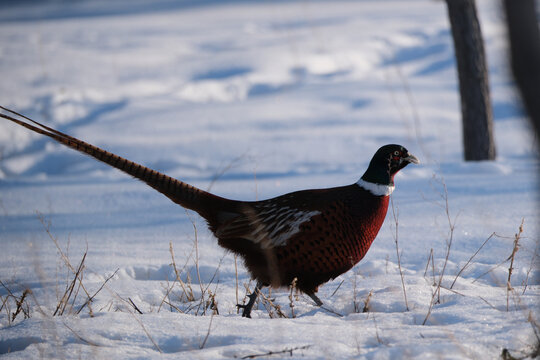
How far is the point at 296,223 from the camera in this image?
251 centimetres

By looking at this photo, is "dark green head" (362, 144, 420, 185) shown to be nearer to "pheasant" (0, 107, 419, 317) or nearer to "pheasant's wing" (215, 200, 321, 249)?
"pheasant" (0, 107, 419, 317)

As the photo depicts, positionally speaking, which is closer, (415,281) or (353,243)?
(353,243)

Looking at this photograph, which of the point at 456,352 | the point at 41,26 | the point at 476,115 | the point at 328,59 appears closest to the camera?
the point at 456,352

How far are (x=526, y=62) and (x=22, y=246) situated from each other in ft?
10.6

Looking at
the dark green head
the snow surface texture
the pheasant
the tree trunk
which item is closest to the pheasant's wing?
the pheasant

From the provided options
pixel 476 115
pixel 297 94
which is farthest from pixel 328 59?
pixel 476 115

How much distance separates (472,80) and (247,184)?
2204 millimetres

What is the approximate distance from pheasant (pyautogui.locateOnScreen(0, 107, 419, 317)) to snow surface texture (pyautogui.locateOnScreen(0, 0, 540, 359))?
0.15 metres

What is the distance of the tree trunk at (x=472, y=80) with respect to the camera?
196 inches

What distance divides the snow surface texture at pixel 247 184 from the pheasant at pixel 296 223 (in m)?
0.15

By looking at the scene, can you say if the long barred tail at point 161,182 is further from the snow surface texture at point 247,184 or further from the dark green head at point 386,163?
the dark green head at point 386,163

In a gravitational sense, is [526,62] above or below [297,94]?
below

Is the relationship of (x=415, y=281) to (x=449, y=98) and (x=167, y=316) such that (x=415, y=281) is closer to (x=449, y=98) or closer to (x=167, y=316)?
(x=167, y=316)

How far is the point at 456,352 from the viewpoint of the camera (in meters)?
1.75
